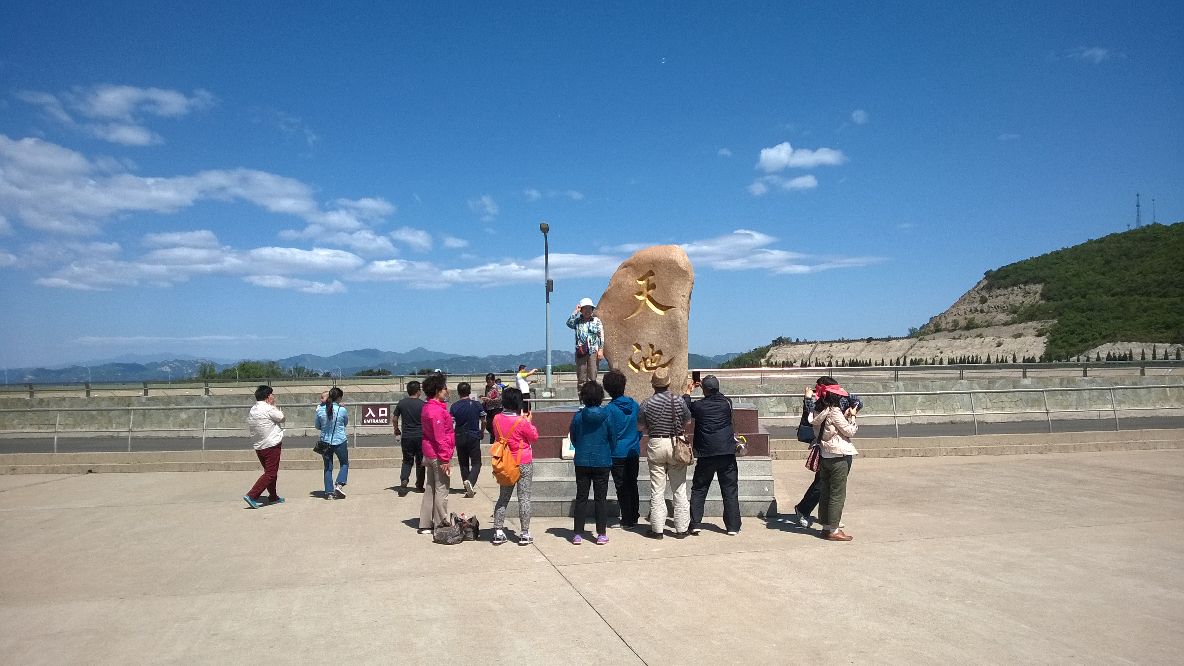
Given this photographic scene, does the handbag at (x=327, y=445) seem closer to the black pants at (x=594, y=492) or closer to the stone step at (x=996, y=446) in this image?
the black pants at (x=594, y=492)

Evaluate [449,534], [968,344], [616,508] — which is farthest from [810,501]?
[968,344]

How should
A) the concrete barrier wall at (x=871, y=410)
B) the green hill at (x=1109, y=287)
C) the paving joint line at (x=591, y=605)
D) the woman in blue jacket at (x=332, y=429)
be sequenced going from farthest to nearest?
the green hill at (x=1109, y=287) → the concrete barrier wall at (x=871, y=410) → the woman in blue jacket at (x=332, y=429) → the paving joint line at (x=591, y=605)

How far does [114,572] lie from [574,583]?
14.4 ft

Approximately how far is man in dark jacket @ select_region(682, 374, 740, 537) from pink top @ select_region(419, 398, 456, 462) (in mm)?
2757

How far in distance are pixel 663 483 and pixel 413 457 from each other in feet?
15.6

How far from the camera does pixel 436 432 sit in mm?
8180

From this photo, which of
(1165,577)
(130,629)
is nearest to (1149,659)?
(1165,577)

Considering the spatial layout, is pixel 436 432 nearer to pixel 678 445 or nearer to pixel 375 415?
pixel 678 445

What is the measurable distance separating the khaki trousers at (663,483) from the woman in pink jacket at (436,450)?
7.48 feet

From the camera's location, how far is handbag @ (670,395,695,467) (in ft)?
25.9

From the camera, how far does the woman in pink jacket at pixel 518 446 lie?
7660 millimetres

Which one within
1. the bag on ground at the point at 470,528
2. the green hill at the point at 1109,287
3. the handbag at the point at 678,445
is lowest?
the bag on ground at the point at 470,528

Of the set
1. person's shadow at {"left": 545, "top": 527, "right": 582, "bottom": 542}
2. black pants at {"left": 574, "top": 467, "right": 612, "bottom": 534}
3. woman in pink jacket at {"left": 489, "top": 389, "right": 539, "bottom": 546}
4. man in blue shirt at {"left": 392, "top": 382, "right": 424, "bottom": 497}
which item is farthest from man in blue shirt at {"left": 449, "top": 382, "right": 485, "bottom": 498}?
black pants at {"left": 574, "top": 467, "right": 612, "bottom": 534}

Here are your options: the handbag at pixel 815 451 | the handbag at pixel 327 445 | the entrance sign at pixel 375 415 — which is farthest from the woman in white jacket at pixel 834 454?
the entrance sign at pixel 375 415
